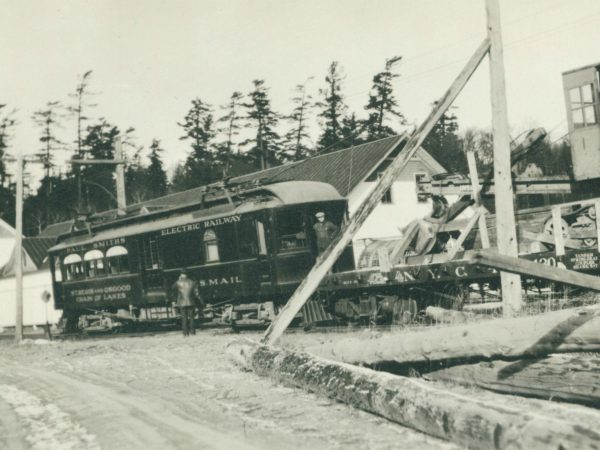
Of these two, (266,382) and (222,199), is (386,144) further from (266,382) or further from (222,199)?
(266,382)

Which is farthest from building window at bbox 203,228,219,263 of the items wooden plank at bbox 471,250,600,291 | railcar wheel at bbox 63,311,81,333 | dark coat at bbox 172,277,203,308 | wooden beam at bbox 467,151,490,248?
wooden plank at bbox 471,250,600,291

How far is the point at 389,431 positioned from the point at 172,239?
502 inches

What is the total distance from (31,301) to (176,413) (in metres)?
31.0

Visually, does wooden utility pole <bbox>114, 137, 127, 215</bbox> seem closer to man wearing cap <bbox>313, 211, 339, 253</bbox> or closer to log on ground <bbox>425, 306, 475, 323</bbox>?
man wearing cap <bbox>313, 211, 339, 253</bbox>

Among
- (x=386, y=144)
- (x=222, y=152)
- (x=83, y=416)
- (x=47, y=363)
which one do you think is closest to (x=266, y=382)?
(x=83, y=416)

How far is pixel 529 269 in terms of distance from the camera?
577cm

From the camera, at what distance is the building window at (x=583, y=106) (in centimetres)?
1402

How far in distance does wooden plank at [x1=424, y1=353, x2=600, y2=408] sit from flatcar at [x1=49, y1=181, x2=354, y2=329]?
8.20 meters

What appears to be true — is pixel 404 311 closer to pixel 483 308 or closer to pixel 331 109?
pixel 483 308

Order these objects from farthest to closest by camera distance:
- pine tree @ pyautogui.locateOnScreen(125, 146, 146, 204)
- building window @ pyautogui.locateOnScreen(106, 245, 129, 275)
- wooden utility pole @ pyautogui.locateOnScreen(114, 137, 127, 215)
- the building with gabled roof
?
pine tree @ pyautogui.locateOnScreen(125, 146, 146, 204) < the building with gabled roof < wooden utility pole @ pyautogui.locateOnScreen(114, 137, 127, 215) < building window @ pyautogui.locateOnScreen(106, 245, 129, 275)

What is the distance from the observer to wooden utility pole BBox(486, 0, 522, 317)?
1090 cm

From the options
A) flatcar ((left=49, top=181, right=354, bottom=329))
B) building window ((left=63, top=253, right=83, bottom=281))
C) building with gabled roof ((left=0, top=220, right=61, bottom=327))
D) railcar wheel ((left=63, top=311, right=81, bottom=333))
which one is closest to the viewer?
flatcar ((left=49, top=181, right=354, bottom=329))

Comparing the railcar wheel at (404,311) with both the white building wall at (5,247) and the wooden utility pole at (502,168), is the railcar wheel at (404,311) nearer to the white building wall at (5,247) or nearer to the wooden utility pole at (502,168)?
the wooden utility pole at (502,168)

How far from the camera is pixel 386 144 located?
31.8 meters
